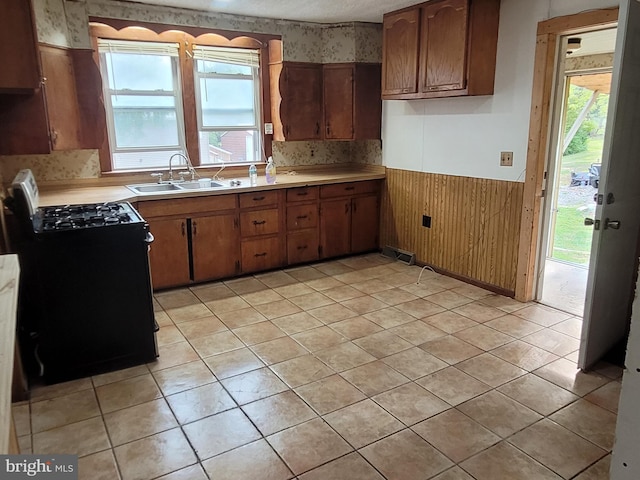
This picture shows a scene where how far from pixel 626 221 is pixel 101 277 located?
3024mm

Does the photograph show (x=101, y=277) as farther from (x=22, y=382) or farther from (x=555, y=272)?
(x=555, y=272)

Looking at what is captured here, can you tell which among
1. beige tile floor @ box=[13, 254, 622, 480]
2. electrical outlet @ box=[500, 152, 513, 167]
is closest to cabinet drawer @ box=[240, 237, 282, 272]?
beige tile floor @ box=[13, 254, 622, 480]

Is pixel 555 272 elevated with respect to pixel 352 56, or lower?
lower

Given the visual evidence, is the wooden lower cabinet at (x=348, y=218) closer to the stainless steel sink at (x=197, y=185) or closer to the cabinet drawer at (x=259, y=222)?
the cabinet drawer at (x=259, y=222)

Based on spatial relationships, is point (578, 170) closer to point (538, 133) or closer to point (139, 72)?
point (538, 133)

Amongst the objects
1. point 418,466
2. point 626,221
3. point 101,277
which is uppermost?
point 626,221

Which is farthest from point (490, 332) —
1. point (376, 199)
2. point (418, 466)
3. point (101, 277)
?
point (101, 277)

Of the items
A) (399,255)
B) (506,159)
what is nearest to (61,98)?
(399,255)

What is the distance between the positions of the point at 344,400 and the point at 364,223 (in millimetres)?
2793

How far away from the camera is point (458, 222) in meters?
4.25

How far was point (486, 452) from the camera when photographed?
211 cm

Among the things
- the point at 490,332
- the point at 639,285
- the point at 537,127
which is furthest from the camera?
the point at 537,127

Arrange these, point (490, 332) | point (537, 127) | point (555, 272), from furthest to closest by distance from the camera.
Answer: point (555, 272) → point (537, 127) → point (490, 332)

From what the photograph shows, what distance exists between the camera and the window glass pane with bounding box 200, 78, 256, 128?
15.3 ft
